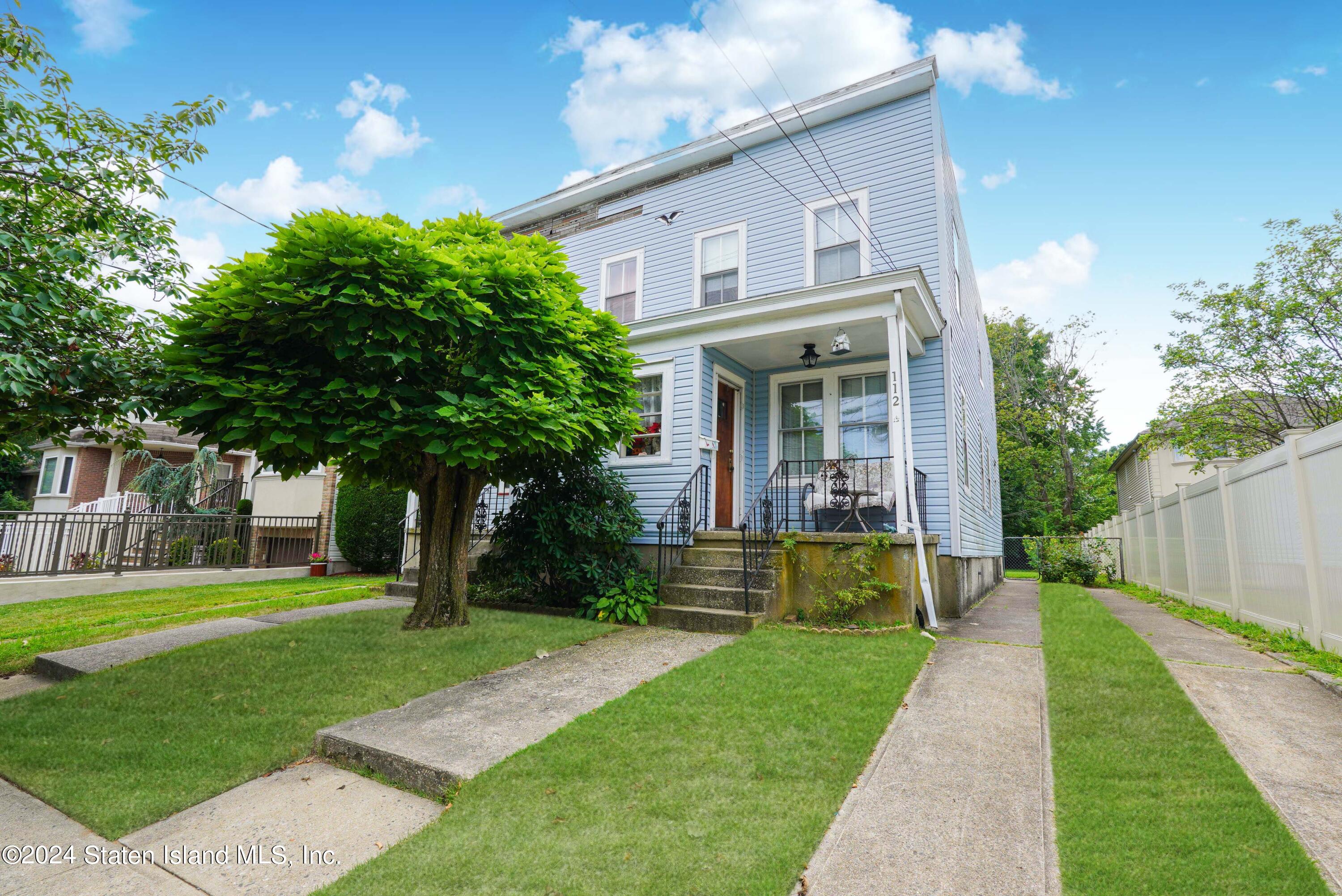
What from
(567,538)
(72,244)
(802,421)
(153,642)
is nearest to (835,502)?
(802,421)

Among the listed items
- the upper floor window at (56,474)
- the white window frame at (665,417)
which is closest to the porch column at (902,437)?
the white window frame at (665,417)

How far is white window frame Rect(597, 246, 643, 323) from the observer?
10.7 metres

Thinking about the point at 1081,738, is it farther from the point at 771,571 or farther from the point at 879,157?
the point at 879,157

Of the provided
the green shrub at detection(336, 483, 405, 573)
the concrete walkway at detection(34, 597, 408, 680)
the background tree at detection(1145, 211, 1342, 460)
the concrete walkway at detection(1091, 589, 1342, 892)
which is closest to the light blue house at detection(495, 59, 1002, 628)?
the concrete walkway at detection(1091, 589, 1342, 892)

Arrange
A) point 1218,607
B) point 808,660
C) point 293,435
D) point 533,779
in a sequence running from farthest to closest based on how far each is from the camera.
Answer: point 1218,607 → point 808,660 → point 293,435 → point 533,779

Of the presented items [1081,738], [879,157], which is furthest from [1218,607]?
[879,157]

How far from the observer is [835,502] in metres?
7.89

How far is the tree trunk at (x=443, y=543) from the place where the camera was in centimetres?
608

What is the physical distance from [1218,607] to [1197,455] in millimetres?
9003

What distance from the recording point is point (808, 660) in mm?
4855

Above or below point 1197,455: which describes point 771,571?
below

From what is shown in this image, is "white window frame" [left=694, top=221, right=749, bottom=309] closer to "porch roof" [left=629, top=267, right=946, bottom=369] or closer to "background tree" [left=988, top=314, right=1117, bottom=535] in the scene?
"porch roof" [left=629, top=267, right=946, bottom=369]

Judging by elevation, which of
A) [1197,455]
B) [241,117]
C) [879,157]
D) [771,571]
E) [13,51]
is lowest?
[771,571]

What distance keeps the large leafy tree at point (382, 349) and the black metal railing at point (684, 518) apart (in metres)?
2.24
